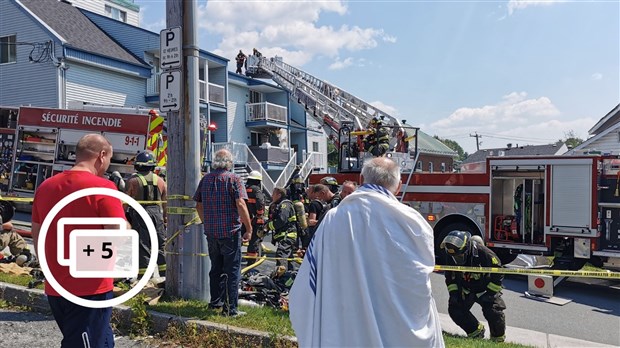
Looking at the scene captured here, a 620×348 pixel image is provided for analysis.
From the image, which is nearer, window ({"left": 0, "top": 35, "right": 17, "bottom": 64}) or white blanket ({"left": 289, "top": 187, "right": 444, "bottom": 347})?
white blanket ({"left": 289, "top": 187, "right": 444, "bottom": 347})

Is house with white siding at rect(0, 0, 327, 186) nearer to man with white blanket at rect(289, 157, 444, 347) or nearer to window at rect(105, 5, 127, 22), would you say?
man with white blanket at rect(289, 157, 444, 347)

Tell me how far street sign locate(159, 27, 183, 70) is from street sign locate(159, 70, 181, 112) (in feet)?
0.27

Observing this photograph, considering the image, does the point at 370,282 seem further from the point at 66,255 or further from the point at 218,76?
the point at 218,76

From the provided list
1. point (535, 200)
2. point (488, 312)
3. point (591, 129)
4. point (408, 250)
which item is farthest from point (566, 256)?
point (591, 129)

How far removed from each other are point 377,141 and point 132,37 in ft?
52.6

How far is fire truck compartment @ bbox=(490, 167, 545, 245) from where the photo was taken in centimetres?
952

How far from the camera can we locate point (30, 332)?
4.88 metres

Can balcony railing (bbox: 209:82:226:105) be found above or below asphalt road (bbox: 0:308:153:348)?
above

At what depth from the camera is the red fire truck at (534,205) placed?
8641mm

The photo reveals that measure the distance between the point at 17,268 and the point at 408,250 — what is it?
6.28 m

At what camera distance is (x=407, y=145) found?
42.8ft

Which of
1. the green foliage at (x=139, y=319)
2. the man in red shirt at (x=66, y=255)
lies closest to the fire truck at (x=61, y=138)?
the green foliage at (x=139, y=319)

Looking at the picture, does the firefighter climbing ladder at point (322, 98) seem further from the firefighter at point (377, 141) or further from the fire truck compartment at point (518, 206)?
the fire truck compartment at point (518, 206)

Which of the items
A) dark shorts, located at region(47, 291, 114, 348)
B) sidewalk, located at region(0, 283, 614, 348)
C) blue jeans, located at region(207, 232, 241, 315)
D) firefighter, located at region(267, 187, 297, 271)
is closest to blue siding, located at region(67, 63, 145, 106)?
firefighter, located at region(267, 187, 297, 271)
